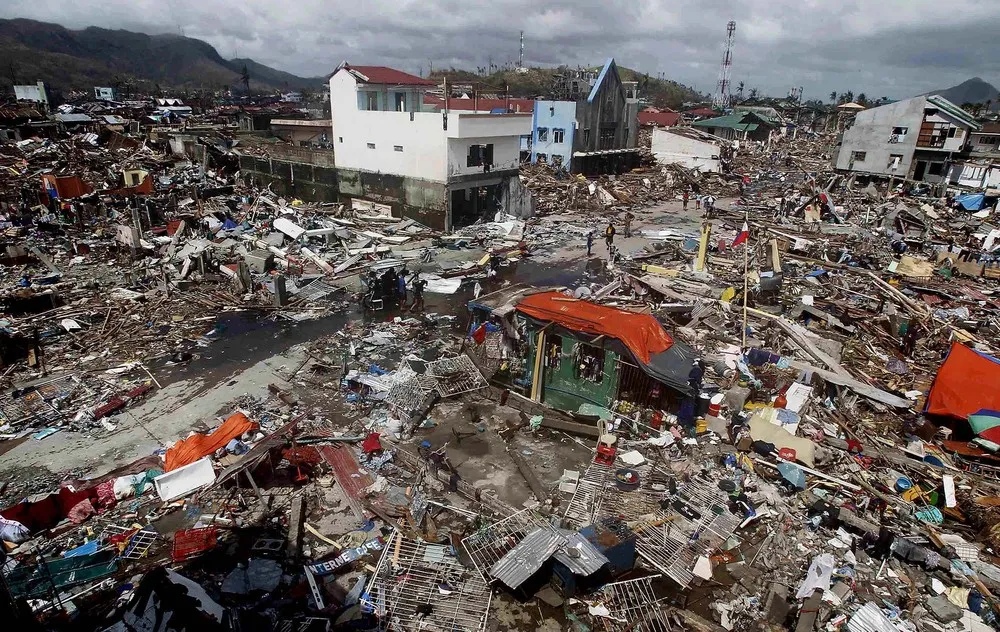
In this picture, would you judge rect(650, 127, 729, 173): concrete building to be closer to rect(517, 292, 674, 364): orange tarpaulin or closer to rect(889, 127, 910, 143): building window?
rect(889, 127, 910, 143): building window

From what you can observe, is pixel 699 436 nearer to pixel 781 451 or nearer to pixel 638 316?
pixel 781 451

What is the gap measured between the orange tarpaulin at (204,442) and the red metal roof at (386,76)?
20.7 metres

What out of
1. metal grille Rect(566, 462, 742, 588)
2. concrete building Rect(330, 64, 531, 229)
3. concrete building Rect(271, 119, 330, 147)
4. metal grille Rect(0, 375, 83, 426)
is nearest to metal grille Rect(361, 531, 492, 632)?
metal grille Rect(566, 462, 742, 588)

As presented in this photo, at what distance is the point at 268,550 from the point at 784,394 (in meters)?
9.56

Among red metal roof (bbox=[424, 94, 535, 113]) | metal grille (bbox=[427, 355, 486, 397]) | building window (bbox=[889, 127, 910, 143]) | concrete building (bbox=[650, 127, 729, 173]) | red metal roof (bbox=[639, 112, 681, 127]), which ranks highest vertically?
red metal roof (bbox=[639, 112, 681, 127])

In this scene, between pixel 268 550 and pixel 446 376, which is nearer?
pixel 268 550

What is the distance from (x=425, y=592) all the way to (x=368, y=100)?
2450 cm

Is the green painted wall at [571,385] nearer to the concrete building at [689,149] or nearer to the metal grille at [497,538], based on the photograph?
the metal grille at [497,538]

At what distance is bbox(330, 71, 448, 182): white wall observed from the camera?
22.9 meters

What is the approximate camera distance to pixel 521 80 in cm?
10006

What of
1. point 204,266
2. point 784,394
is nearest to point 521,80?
point 204,266

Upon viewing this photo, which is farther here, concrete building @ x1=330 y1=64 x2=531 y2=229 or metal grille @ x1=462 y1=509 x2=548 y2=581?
concrete building @ x1=330 y1=64 x2=531 y2=229

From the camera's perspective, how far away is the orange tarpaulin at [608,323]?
29.6 ft

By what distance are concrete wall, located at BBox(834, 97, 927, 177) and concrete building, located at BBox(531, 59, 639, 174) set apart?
16.1 metres
